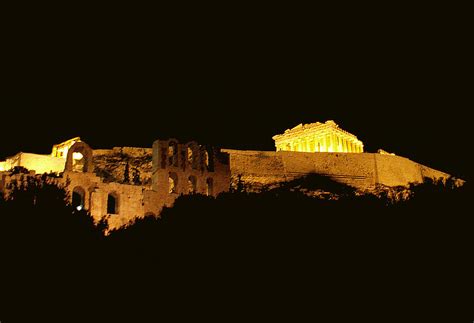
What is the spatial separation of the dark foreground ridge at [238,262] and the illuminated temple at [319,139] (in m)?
30.3

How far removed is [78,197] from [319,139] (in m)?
30.3

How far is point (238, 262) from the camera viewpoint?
21172mm

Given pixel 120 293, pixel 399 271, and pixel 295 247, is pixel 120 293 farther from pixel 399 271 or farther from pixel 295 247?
pixel 399 271

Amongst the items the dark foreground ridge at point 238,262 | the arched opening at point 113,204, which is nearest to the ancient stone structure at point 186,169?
the arched opening at point 113,204

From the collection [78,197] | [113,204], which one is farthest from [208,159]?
[78,197]

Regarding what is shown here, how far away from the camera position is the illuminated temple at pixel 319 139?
190ft

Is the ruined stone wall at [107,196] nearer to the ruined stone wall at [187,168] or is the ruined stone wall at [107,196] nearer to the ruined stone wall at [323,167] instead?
the ruined stone wall at [187,168]

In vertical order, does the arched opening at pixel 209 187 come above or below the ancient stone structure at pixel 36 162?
below

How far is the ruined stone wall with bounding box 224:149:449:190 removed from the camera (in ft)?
165

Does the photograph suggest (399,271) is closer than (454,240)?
Yes

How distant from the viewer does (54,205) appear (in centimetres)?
2319

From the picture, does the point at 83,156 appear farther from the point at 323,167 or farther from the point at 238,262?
the point at 323,167

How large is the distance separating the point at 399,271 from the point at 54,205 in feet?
41.6

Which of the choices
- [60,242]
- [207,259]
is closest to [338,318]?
[207,259]
